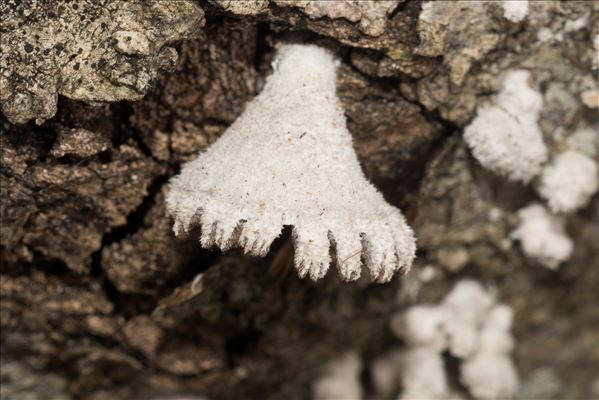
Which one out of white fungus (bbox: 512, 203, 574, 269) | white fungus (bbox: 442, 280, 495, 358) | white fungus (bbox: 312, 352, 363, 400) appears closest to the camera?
white fungus (bbox: 512, 203, 574, 269)

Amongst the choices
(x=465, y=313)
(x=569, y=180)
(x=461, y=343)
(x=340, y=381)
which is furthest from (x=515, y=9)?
(x=340, y=381)

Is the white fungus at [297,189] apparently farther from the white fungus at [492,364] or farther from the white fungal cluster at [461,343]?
the white fungus at [492,364]

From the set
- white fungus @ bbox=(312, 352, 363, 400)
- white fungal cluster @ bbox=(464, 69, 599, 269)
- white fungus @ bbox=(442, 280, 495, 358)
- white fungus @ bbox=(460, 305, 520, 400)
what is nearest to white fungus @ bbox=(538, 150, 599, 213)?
white fungal cluster @ bbox=(464, 69, 599, 269)

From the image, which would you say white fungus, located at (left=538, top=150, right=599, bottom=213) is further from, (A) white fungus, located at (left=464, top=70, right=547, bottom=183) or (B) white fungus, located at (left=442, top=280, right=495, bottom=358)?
(B) white fungus, located at (left=442, top=280, right=495, bottom=358)

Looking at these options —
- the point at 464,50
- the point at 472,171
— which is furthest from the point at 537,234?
the point at 464,50

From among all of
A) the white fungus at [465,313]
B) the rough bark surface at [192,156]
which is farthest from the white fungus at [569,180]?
the white fungus at [465,313]

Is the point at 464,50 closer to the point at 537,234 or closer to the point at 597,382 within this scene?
the point at 537,234

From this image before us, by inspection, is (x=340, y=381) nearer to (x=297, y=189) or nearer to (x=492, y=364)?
(x=492, y=364)
